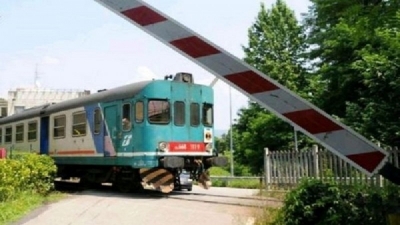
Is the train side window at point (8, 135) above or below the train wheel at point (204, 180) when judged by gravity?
above

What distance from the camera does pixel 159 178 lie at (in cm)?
1534

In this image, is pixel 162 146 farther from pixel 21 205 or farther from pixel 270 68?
pixel 270 68

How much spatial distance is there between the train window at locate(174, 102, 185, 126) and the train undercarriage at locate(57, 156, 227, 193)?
1.12 metres

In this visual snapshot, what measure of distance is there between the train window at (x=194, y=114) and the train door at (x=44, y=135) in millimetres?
6846

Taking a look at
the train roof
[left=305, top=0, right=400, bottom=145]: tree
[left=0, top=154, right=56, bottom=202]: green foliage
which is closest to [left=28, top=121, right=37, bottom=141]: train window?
the train roof

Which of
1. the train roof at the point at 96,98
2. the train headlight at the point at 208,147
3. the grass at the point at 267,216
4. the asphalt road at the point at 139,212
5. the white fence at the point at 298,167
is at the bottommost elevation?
the asphalt road at the point at 139,212

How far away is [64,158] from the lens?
61.1 feet

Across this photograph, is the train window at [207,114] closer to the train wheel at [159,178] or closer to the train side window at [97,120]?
the train wheel at [159,178]

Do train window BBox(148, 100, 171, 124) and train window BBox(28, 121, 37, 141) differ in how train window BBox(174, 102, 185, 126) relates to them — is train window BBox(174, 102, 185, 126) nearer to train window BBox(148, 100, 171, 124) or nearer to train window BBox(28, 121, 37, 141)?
train window BBox(148, 100, 171, 124)

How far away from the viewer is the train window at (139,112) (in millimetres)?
15000

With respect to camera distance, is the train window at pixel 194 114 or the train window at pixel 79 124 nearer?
the train window at pixel 194 114

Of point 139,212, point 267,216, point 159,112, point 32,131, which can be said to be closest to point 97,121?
point 159,112

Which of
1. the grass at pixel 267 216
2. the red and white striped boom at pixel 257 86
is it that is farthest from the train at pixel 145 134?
the red and white striped boom at pixel 257 86

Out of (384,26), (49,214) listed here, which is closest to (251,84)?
(384,26)
